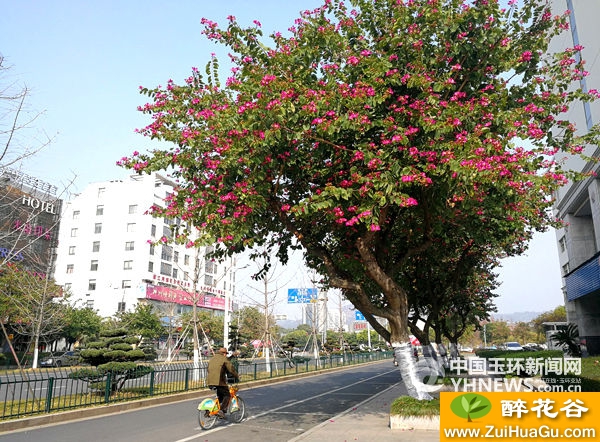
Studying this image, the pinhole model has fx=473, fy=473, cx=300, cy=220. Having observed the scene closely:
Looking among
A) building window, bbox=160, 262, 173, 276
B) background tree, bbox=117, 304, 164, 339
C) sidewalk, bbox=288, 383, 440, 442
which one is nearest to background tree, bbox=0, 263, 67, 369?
background tree, bbox=117, 304, 164, 339

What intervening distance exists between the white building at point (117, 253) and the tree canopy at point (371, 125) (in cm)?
5012

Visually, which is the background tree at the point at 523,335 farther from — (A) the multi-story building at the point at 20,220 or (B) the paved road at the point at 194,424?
(B) the paved road at the point at 194,424

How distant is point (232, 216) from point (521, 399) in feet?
19.5

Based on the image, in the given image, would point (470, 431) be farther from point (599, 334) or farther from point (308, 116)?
point (599, 334)

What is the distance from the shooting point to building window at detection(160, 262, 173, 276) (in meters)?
63.5

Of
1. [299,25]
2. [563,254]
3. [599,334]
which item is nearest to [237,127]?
[299,25]

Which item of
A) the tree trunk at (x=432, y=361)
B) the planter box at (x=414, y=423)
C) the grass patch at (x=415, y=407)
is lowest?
the planter box at (x=414, y=423)

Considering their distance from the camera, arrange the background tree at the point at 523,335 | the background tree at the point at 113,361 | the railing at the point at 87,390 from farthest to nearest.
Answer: the background tree at the point at 523,335 → the background tree at the point at 113,361 → the railing at the point at 87,390

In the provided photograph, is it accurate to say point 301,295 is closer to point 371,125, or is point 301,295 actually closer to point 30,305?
point 30,305

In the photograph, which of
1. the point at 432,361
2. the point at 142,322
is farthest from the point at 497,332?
the point at 432,361

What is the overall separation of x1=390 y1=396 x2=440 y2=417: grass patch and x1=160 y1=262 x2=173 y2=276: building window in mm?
56895

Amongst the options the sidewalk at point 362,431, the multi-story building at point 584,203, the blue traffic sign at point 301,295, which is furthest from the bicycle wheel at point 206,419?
the blue traffic sign at point 301,295

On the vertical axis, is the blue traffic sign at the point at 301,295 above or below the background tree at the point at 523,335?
above

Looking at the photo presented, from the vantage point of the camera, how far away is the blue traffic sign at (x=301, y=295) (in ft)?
131
